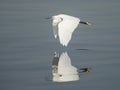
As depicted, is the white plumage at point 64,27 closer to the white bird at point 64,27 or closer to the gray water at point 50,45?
the white bird at point 64,27

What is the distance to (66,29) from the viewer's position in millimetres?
9438

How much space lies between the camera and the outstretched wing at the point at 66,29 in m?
9.15

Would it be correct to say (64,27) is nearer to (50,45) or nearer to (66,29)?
(66,29)

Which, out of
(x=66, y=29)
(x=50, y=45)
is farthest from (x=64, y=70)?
(x=50, y=45)

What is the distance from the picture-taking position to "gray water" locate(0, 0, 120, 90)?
294 inches

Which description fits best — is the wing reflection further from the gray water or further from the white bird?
the white bird

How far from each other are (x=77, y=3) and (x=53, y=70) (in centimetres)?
564

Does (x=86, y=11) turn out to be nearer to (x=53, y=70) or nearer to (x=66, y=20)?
(x=66, y=20)

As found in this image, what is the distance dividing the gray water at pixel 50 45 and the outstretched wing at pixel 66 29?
268 millimetres

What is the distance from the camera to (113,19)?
1170cm

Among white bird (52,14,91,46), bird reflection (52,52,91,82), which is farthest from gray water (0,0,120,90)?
white bird (52,14,91,46)

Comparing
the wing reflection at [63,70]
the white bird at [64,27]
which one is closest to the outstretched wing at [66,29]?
the white bird at [64,27]

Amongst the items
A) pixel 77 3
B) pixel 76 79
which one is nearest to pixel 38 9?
pixel 77 3

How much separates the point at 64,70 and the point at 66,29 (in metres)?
1.47
